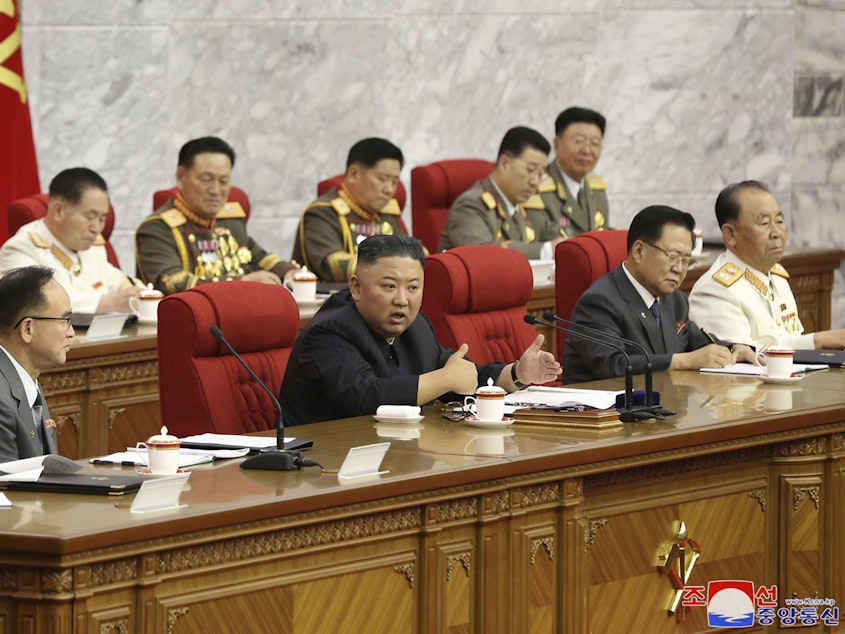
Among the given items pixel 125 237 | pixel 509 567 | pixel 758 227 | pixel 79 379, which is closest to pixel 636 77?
pixel 125 237

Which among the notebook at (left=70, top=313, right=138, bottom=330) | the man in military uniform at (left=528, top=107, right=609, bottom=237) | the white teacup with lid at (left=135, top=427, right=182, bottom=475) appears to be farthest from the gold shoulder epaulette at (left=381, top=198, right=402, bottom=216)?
the white teacup with lid at (left=135, top=427, right=182, bottom=475)

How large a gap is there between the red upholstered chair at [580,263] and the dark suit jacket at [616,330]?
0.50 m

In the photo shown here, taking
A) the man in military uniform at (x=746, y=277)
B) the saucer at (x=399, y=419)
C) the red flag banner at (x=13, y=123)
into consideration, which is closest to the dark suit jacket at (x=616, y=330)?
the man in military uniform at (x=746, y=277)

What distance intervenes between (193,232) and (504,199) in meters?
1.56

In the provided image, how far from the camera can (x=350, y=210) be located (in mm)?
7156

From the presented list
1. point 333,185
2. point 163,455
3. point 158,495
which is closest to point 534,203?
point 333,185

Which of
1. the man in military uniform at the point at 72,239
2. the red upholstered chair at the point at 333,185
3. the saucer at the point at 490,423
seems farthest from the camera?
the red upholstered chair at the point at 333,185

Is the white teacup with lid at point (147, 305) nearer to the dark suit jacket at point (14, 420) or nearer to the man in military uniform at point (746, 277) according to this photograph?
the man in military uniform at point (746, 277)

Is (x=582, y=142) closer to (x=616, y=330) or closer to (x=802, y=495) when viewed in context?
(x=616, y=330)

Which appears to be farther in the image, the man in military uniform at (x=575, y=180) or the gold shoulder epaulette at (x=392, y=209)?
the man in military uniform at (x=575, y=180)

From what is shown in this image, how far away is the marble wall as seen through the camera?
7875 mm

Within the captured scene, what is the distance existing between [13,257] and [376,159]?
1.82 meters

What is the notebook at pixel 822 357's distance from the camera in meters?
4.82

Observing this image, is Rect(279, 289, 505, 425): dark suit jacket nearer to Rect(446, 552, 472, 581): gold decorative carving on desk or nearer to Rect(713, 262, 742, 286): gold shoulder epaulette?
Rect(446, 552, 472, 581): gold decorative carving on desk
